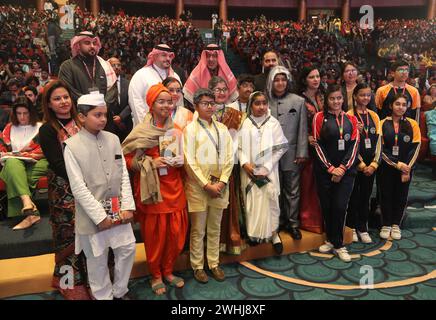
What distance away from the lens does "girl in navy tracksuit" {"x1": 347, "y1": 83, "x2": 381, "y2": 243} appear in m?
2.67

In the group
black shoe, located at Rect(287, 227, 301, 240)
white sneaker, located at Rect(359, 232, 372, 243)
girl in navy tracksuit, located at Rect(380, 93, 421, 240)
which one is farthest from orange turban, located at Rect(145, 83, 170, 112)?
white sneaker, located at Rect(359, 232, 372, 243)

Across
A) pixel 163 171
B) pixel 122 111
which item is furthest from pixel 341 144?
pixel 122 111

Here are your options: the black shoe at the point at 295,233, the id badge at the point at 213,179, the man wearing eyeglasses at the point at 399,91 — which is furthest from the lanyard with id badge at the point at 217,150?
the man wearing eyeglasses at the point at 399,91

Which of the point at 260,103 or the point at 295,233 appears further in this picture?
the point at 295,233

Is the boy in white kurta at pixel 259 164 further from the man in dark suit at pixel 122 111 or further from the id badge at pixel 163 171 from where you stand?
the man in dark suit at pixel 122 111

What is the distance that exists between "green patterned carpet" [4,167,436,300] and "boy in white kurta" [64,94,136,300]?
0.38 m

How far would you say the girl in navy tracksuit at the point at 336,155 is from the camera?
249cm

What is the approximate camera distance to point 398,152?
2.83 meters

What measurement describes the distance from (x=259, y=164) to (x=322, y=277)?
89 centimetres

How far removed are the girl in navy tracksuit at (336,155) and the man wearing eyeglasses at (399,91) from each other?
90cm

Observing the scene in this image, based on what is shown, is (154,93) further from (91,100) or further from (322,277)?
(322,277)

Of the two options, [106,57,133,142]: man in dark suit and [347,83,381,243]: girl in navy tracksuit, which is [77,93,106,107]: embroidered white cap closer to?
[106,57,133,142]: man in dark suit

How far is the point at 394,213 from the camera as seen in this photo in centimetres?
296
